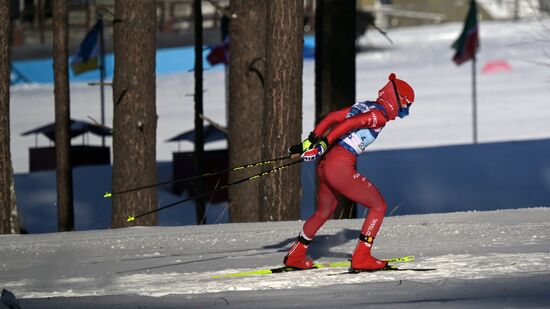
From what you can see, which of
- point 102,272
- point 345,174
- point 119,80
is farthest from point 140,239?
point 119,80

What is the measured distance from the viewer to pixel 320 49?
18719 millimetres

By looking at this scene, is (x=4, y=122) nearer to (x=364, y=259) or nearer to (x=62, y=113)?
(x=62, y=113)

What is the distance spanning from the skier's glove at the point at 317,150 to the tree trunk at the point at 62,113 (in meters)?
10.9

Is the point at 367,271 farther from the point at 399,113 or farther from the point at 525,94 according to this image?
the point at 525,94

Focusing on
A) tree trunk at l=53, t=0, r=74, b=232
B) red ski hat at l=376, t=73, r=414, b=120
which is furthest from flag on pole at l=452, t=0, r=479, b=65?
red ski hat at l=376, t=73, r=414, b=120

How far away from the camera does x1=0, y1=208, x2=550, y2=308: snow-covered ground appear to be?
9.32 m

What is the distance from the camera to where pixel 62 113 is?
21.1m

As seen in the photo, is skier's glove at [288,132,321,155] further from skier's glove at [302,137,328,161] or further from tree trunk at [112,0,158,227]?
tree trunk at [112,0,158,227]

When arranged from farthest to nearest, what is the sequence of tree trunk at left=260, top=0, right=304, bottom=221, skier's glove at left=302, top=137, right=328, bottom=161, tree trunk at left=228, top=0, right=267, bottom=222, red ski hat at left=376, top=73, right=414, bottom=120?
1. tree trunk at left=228, top=0, right=267, bottom=222
2. tree trunk at left=260, top=0, right=304, bottom=221
3. red ski hat at left=376, top=73, right=414, bottom=120
4. skier's glove at left=302, top=137, right=328, bottom=161

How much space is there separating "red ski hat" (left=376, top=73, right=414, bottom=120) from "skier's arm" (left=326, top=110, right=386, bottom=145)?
12 centimetres

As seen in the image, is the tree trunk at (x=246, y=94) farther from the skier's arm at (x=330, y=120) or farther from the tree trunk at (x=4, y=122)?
the skier's arm at (x=330, y=120)

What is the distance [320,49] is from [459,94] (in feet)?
92.8

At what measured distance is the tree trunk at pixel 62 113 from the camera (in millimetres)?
20734

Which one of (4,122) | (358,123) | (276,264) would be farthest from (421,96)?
(358,123)
